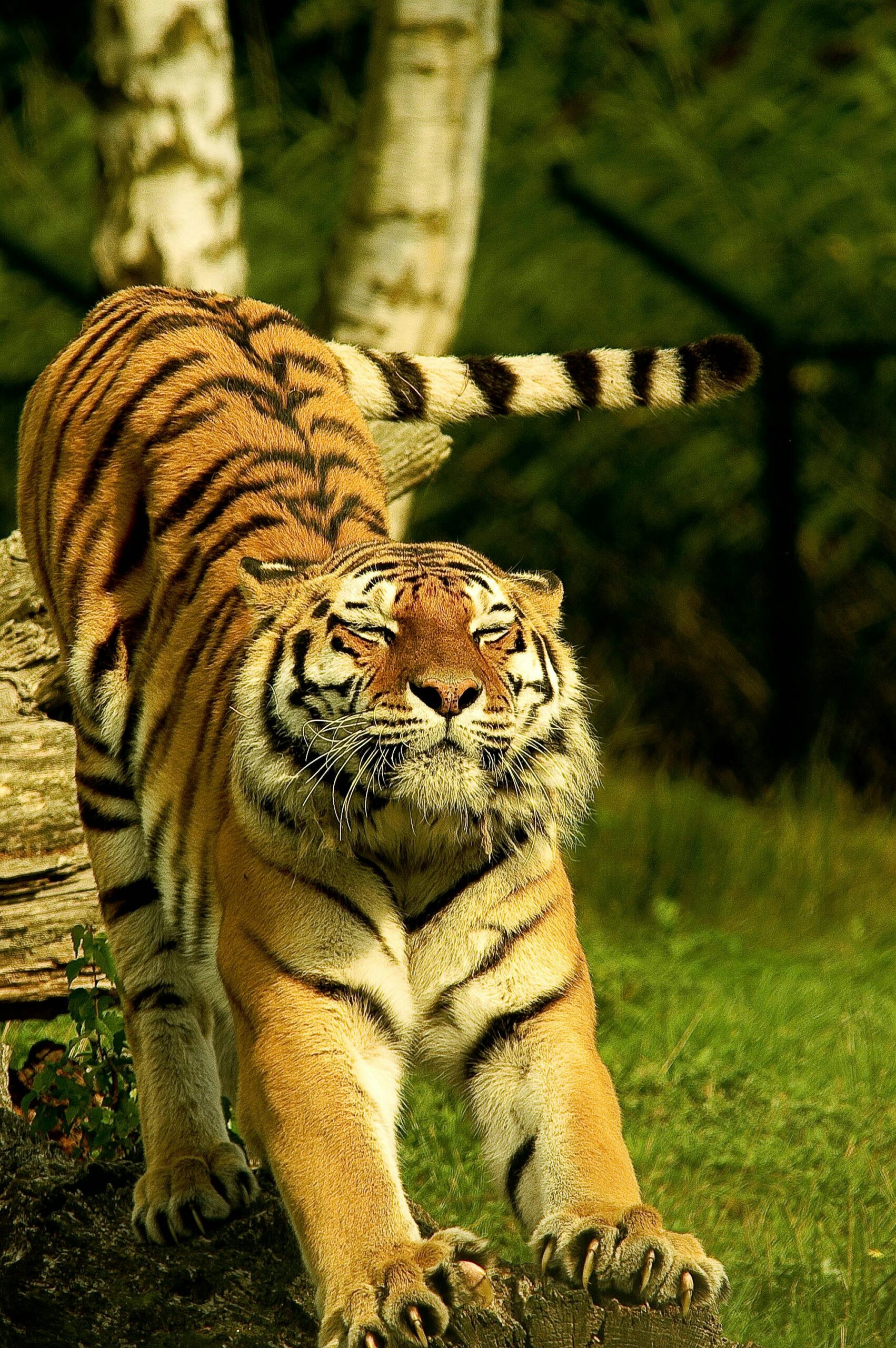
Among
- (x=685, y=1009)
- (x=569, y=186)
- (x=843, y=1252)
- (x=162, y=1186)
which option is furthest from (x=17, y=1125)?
(x=569, y=186)

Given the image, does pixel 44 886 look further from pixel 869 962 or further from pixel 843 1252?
pixel 869 962

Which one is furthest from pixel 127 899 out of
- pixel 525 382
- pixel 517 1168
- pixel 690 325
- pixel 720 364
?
pixel 690 325

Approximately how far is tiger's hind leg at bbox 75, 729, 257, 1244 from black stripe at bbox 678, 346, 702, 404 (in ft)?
4.48

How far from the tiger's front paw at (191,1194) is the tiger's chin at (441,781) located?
761mm

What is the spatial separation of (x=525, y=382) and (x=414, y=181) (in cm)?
203

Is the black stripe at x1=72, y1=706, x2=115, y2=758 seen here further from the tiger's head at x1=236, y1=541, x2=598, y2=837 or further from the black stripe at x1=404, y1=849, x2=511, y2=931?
the black stripe at x1=404, y1=849, x2=511, y2=931

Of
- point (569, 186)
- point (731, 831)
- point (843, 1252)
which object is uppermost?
point (569, 186)

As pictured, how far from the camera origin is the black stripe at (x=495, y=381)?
11.9 ft

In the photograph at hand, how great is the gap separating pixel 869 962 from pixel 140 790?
8.20 ft

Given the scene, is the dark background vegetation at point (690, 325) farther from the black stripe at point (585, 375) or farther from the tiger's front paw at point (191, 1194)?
the tiger's front paw at point (191, 1194)

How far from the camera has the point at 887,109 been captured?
759 cm

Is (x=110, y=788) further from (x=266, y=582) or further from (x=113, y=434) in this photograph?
(x=266, y=582)

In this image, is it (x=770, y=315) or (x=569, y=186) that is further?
(x=569, y=186)

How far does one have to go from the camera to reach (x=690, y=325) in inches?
286
